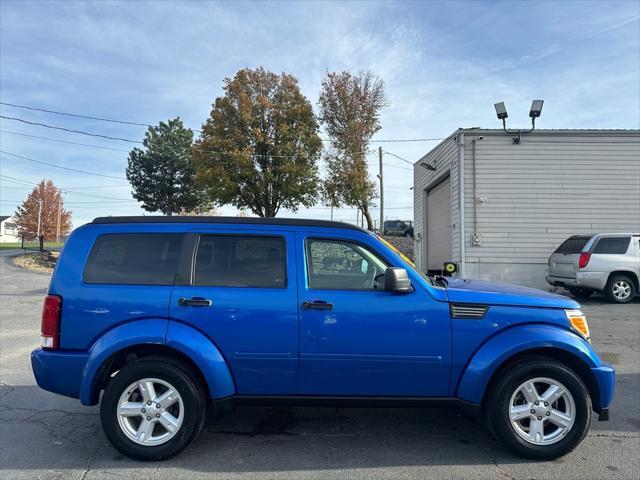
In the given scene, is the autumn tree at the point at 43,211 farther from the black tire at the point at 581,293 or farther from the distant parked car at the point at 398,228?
the black tire at the point at 581,293

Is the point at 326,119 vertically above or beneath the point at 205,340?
above

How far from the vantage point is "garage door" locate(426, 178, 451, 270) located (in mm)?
16766

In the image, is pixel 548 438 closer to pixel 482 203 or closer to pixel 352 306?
pixel 352 306

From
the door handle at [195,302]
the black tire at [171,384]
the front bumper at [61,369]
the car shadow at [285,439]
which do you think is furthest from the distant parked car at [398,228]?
the front bumper at [61,369]

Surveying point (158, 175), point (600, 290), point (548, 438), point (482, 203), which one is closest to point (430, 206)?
point (482, 203)

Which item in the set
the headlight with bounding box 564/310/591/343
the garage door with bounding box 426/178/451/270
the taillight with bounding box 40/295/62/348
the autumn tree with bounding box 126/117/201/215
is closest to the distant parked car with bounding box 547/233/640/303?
the garage door with bounding box 426/178/451/270

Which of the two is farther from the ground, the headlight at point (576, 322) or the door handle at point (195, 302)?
the door handle at point (195, 302)

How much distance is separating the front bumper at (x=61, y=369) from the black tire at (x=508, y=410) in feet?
10.4

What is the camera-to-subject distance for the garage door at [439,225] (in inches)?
660

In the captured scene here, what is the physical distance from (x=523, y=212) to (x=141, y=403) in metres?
13.8

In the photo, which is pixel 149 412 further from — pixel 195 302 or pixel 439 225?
pixel 439 225

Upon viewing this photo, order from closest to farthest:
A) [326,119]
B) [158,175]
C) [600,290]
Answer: [600,290] < [326,119] < [158,175]

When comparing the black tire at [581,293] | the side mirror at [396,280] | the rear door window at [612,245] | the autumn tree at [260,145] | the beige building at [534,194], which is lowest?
the black tire at [581,293]

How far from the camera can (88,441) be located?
396 cm
